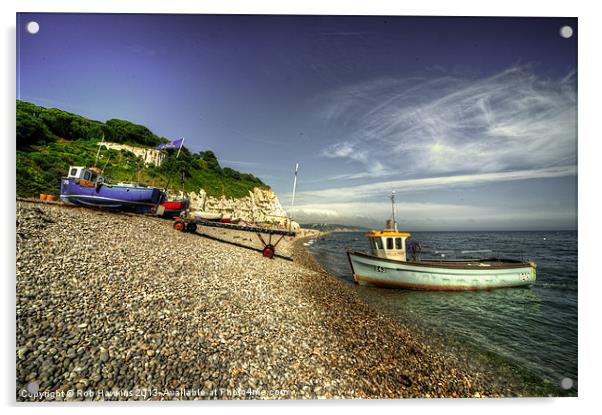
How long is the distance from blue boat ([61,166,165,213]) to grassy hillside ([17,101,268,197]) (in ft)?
1.38

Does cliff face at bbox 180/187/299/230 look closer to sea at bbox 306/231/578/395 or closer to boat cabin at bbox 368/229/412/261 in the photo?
boat cabin at bbox 368/229/412/261

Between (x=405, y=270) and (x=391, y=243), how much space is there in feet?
5.20

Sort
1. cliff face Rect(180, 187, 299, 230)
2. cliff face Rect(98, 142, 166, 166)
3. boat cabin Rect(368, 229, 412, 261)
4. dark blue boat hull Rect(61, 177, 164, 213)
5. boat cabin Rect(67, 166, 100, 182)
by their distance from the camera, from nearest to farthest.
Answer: dark blue boat hull Rect(61, 177, 164, 213), boat cabin Rect(67, 166, 100, 182), boat cabin Rect(368, 229, 412, 261), cliff face Rect(98, 142, 166, 166), cliff face Rect(180, 187, 299, 230)

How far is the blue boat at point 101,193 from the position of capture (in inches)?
425

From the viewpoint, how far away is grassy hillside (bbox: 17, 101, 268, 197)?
6.18 metres

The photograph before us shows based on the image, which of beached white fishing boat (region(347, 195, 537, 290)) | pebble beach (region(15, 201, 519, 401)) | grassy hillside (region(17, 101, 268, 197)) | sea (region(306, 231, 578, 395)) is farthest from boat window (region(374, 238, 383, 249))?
grassy hillside (region(17, 101, 268, 197))

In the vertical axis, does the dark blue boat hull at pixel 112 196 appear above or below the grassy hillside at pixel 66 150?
below

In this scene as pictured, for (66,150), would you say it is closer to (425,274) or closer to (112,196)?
(112,196)

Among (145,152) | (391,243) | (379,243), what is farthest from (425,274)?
(145,152)

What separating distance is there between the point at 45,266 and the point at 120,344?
11.9 feet

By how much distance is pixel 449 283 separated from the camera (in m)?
12.3

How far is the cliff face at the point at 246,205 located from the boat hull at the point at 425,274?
40.9 feet

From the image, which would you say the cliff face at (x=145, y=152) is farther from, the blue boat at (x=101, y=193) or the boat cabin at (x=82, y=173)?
the blue boat at (x=101, y=193)

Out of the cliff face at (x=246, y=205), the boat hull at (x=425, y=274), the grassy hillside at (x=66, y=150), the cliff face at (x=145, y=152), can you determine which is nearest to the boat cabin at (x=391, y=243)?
the boat hull at (x=425, y=274)
